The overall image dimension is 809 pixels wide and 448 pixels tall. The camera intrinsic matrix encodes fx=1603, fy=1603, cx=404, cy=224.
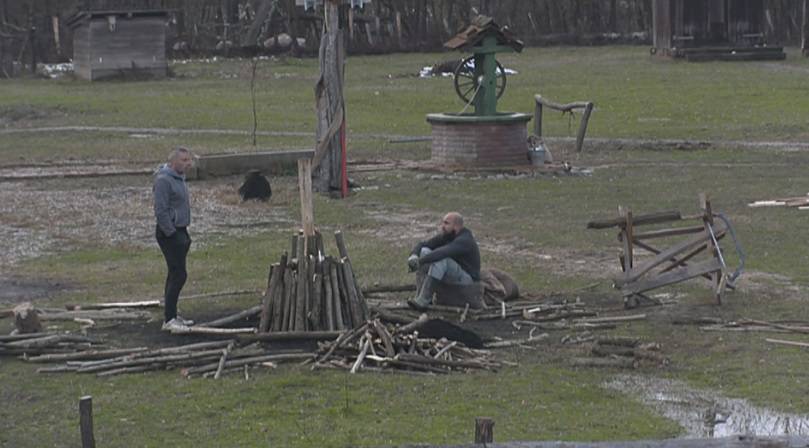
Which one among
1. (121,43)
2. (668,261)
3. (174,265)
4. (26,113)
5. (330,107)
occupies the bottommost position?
(668,261)

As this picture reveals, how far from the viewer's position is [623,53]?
202ft

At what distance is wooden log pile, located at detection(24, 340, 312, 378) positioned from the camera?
43.5 feet

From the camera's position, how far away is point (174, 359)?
13422 mm

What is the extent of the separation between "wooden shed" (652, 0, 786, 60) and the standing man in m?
43.0

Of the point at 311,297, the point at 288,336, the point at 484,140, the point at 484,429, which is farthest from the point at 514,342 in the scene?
the point at 484,140

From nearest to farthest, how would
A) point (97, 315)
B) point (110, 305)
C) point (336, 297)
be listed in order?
point (336, 297), point (97, 315), point (110, 305)

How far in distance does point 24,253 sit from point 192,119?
64.2 feet

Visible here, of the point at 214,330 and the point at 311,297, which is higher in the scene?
the point at 311,297

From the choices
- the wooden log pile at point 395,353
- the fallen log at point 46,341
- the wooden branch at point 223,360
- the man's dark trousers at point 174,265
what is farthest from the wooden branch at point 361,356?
the fallen log at point 46,341

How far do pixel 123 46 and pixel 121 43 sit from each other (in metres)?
0.14

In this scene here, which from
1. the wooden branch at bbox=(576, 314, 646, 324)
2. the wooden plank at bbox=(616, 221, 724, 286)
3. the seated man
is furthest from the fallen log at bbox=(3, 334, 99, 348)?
the wooden plank at bbox=(616, 221, 724, 286)

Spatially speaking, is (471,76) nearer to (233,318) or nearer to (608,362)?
(233,318)

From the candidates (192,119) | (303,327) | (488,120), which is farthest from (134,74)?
(303,327)

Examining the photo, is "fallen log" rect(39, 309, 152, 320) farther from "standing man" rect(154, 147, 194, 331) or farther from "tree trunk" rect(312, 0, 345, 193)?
"tree trunk" rect(312, 0, 345, 193)
